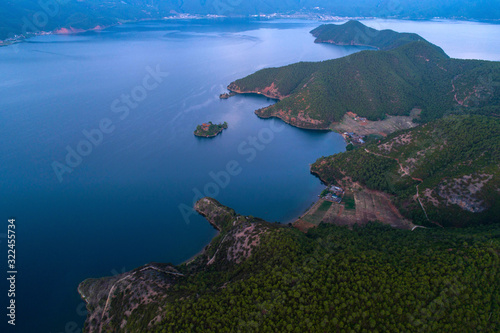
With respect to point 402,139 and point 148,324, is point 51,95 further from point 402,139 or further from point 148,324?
point 402,139

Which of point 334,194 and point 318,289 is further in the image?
point 334,194

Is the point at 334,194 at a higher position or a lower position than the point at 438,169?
lower

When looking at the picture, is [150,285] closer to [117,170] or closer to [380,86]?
[117,170]

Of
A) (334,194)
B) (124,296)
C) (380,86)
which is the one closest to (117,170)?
(124,296)

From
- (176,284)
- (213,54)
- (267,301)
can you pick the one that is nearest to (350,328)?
(267,301)

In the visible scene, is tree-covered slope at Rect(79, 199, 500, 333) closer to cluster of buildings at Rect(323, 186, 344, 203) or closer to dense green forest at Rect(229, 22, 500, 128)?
cluster of buildings at Rect(323, 186, 344, 203)

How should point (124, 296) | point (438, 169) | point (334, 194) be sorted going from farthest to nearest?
point (334, 194), point (438, 169), point (124, 296)
